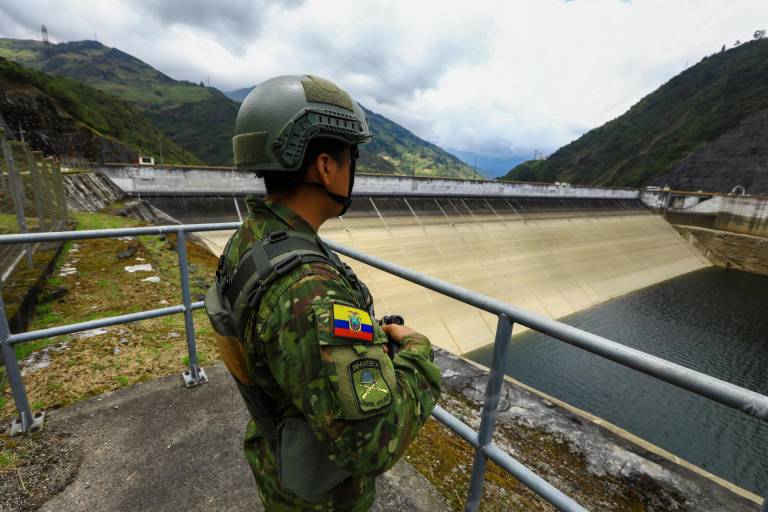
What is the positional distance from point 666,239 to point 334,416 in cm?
4286

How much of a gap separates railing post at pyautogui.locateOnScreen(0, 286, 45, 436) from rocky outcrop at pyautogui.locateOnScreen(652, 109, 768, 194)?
60.3 meters

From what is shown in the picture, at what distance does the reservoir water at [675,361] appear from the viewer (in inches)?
412

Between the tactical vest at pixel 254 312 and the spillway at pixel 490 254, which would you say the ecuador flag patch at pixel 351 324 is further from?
the spillway at pixel 490 254

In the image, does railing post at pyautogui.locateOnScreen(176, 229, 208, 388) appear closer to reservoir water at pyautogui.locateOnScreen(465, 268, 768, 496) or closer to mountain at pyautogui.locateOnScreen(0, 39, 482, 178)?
reservoir water at pyautogui.locateOnScreen(465, 268, 768, 496)

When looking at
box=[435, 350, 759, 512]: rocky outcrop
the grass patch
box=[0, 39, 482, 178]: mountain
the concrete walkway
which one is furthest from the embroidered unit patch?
box=[0, 39, 482, 178]: mountain

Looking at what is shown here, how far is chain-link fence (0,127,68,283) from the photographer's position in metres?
4.95

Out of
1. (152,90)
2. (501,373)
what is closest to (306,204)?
(501,373)

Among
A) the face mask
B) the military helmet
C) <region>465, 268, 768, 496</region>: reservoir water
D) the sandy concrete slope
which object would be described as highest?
the military helmet

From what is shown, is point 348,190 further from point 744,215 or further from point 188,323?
point 744,215

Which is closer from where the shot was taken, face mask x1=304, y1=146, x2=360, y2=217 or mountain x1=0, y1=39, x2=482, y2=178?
face mask x1=304, y1=146, x2=360, y2=217

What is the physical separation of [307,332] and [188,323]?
2.34 metres

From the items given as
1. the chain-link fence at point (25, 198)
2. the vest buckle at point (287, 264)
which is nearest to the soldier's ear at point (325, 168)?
the vest buckle at point (287, 264)

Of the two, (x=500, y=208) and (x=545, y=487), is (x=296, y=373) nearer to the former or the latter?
(x=545, y=487)

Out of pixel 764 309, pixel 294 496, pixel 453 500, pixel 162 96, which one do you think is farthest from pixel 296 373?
pixel 162 96
